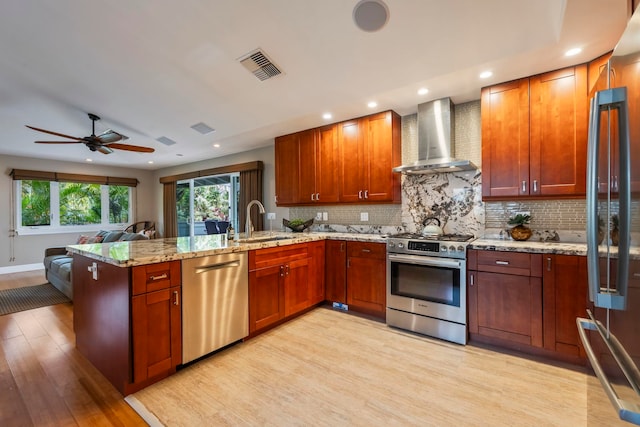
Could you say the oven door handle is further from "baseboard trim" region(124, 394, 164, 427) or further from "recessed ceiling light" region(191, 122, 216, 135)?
"recessed ceiling light" region(191, 122, 216, 135)

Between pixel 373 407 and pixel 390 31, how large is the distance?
267cm

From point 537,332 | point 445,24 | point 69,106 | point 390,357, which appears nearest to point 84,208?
point 69,106

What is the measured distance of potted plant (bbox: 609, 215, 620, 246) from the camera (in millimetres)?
932

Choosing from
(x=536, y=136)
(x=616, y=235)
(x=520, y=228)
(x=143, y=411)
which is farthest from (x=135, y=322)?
(x=536, y=136)

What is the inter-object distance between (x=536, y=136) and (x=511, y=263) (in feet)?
3.79

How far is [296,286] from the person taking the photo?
10.3 ft

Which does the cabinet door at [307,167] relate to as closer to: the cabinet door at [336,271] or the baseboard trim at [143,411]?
the cabinet door at [336,271]

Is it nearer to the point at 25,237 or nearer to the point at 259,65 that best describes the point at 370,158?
the point at 259,65

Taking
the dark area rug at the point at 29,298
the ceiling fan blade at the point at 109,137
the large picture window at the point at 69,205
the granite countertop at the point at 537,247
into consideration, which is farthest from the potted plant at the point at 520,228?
the large picture window at the point at 69,205

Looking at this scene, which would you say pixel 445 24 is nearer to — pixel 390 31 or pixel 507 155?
pixel 390 31

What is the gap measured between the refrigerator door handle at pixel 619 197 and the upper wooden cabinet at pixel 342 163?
233cm

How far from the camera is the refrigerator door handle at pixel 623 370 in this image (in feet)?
2.34

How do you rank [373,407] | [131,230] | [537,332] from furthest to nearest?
[131,230], [537,332], [373,407]

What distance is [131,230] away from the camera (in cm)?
735
